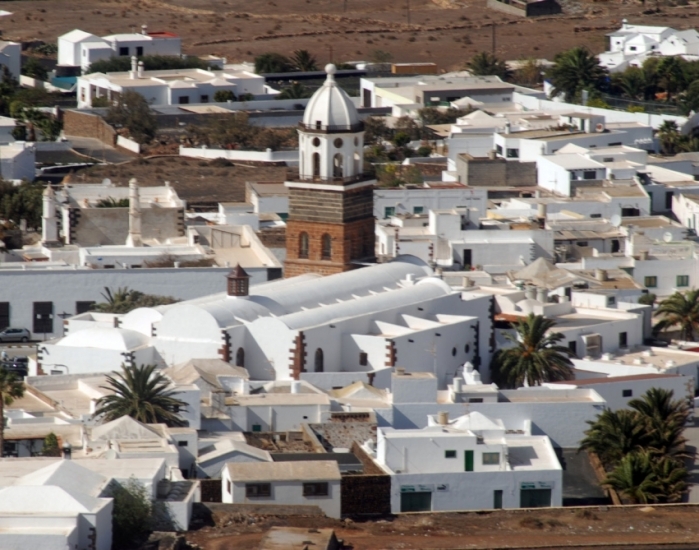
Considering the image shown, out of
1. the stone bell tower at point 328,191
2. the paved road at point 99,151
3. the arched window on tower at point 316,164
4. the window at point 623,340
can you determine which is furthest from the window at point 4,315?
the paved road at point 99,151

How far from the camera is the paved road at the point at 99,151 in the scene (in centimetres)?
10356

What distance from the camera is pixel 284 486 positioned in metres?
53.3

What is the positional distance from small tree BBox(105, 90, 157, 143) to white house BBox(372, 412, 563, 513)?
5281cm

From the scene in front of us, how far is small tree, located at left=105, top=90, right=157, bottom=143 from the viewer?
107312 millimetres

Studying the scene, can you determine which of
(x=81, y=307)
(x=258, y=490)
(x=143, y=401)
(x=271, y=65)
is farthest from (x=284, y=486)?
(x=271, y=65)

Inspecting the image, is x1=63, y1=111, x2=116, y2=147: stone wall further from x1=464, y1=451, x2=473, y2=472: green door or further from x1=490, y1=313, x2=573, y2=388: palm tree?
x1=464, y1=451, x2=473, y2=472: green door

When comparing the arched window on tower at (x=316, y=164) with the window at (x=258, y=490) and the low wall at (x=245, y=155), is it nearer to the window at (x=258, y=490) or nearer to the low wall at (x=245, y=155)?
the window at (x=258, y=490)

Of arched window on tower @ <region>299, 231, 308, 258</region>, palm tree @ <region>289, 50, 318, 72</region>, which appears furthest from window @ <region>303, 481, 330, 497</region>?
palm tree @ <region>289, 50, 318, 72</region>

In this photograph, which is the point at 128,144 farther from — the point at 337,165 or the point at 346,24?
the point at 346,24

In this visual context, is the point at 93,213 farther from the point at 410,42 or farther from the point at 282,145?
the point at 410,42

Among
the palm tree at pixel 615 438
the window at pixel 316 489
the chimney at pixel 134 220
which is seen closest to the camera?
the window at pixel 316 489

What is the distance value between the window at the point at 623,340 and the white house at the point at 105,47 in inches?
2483

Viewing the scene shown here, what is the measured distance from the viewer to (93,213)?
79750mm

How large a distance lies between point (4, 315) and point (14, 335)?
4.06 feet
